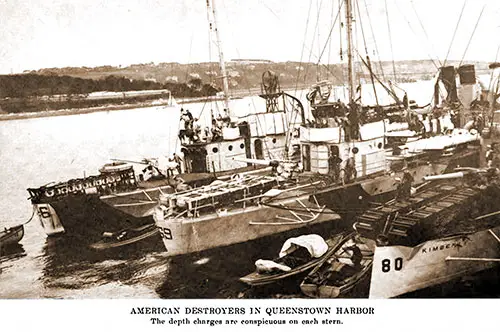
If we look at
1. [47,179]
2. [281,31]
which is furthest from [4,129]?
[281,31]

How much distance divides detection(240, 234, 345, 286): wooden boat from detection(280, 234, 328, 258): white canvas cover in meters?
0.02

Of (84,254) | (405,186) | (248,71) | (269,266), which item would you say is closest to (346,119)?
(405,186)

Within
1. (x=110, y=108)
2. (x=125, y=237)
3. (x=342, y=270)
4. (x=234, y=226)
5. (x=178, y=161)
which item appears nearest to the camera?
(x=342, y=270)

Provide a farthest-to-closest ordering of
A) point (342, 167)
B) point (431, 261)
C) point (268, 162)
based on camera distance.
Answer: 1. point (268, 162)
2. point (342, 167)
3. point (431, 261)

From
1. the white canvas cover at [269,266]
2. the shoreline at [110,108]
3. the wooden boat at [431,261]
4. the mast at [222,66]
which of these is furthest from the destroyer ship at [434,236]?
the shoreline at [110,108]

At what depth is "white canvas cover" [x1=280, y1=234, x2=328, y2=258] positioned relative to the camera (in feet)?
13.0

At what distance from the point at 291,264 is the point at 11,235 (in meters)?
3.65

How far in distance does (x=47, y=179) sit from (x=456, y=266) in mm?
5500

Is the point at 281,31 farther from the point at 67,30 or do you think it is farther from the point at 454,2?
the point at 67,30

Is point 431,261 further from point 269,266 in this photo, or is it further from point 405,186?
point 269,266

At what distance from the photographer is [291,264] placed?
3998 millimetres

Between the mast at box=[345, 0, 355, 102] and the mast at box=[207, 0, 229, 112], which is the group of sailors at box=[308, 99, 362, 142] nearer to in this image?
the mast at box=[345, 0, 355, 102]

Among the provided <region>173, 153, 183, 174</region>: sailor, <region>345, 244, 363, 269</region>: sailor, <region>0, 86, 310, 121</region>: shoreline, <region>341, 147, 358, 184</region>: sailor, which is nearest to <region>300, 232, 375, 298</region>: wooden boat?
<region>345, 244, 363, 269</region>: sailor
